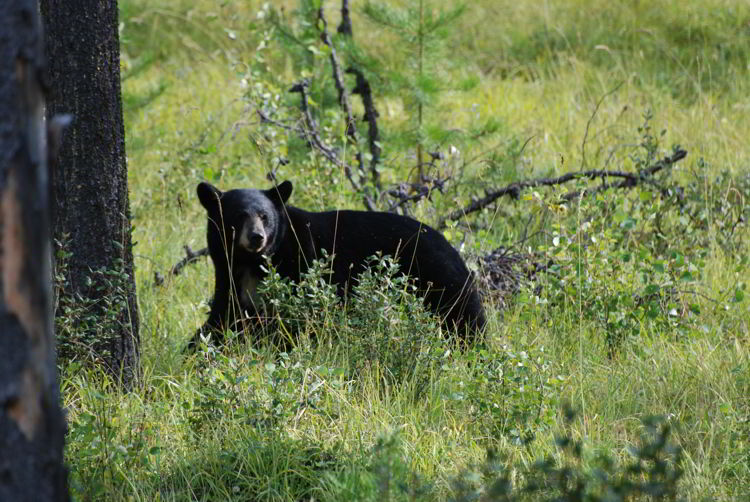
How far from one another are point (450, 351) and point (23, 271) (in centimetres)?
246

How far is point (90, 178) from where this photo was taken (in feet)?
11.7

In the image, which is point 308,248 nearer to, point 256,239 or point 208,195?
→ point 256,239

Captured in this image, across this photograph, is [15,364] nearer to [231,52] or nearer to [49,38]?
[49,38]

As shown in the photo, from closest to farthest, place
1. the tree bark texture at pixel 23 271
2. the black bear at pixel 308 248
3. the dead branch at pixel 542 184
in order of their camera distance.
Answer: the tree bark texture at pixel 23 271 < the black bear at pixel 308 248 < the dead branch at pixel 542 184

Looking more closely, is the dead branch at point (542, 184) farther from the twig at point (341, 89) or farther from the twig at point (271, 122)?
the twig at point (271, 122)

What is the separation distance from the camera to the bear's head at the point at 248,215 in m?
4.46

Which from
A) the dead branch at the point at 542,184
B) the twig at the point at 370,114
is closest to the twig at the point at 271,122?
the twig at the point at 370,114

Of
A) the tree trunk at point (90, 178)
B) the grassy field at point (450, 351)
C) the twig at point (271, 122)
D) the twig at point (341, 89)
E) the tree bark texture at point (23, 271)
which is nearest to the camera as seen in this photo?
the tree bark texture at point (23, 271)

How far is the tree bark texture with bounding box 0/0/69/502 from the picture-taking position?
1.62 meters

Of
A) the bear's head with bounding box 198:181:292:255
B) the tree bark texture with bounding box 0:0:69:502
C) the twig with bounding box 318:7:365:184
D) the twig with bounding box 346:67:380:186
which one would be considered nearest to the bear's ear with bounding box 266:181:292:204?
the bear's head with bounding box 198:181:292:255

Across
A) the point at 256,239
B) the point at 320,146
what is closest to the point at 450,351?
the point at 256,239

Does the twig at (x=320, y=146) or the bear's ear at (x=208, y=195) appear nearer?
the bear's ear at (x=208, y=195)

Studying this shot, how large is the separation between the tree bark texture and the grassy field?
957mm

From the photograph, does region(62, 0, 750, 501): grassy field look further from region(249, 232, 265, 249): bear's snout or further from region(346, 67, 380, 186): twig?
region(249, 232, 265, 249): bear's snout
